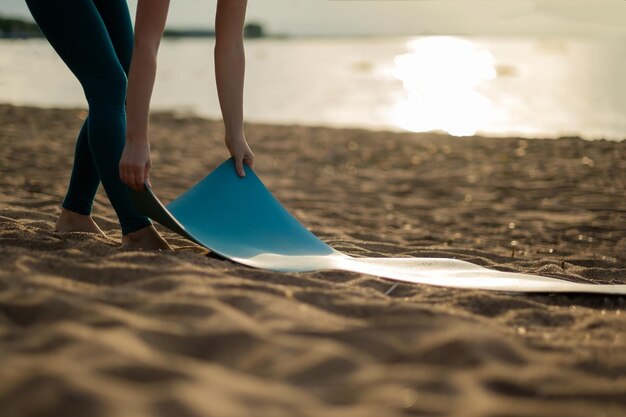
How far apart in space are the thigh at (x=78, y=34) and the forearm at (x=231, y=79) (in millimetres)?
384

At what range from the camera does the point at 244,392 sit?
1267mm

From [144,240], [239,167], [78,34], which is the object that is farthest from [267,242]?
[78,34]

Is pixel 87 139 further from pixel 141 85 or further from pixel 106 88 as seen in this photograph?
pixel 141 85

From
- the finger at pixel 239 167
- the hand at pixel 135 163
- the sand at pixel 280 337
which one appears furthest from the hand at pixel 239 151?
the hand at pixel 135 163

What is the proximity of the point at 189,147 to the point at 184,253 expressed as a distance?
541cm

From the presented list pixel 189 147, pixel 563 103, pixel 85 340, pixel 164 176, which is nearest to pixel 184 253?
pixel 85 340

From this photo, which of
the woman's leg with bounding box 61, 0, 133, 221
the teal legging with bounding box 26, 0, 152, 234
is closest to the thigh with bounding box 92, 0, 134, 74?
the woman's leg with bounding box 61, 0, 133, 221

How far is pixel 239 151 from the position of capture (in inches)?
104

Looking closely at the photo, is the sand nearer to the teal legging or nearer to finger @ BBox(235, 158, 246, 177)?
the teal legging

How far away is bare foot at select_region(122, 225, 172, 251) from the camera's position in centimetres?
235

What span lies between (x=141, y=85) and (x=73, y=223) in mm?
766

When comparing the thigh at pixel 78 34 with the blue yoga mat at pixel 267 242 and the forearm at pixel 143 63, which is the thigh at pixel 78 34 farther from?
the blue yoga mat at pixel 267 242

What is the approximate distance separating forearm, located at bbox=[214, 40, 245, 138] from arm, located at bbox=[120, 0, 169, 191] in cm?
38

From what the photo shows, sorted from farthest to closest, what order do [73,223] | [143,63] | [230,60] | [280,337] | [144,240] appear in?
[73,223] → [230,60] → [144,240] → [143,63] → [280,337]
